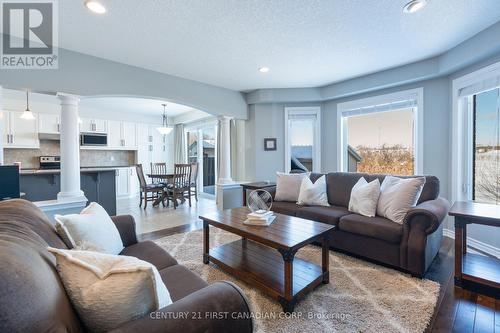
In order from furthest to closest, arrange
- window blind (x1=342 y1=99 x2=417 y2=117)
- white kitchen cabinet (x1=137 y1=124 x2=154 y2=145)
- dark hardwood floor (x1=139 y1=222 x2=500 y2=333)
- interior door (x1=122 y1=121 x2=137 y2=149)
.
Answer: white kitchen cabinet (x1=137 y1=124 x2=154 y2=145)
interior door (x1=122 y1=121 x2=137 y2=149)
window blind (x1=342 y1=99 x2=417 y2=117)
dark hardwood floor (x1=139 y1=222 x2=500 y2=333)

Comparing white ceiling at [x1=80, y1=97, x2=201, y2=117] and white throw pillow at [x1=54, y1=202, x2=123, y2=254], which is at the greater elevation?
white ceiling at [x1=80, y1=97, x2=201, y2=117]

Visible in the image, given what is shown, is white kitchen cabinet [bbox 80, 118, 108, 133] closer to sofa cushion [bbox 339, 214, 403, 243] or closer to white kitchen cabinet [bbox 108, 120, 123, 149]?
white kitchen cabinet [bbox 108, 120, 123, 149]

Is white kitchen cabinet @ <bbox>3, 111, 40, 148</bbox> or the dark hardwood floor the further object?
white kitchen cabinet @ <bbox>3, 111, 40, 148</bbox>

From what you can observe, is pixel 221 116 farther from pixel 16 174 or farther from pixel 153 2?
pixel 16 174

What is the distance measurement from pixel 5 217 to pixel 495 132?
4379 mm

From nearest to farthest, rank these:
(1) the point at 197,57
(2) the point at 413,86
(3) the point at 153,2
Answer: (3) the point at 153,2, (1) the point at 197,57, (2) the point at 413,86

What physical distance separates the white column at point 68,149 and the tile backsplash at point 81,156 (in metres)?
3.99

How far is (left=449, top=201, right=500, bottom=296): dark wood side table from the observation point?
5.98 feet

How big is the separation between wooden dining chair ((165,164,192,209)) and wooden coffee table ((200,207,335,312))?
10.5 ft

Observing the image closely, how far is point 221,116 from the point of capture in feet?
15.0

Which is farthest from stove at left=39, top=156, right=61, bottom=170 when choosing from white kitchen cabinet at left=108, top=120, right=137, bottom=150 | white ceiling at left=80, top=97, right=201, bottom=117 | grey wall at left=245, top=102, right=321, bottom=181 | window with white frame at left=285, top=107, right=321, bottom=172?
window with white frame at left=285, top=107, right=321, bottom=172

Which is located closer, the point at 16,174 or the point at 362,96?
the point at 16,174

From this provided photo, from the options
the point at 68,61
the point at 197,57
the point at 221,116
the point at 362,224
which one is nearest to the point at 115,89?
the point at 68,61

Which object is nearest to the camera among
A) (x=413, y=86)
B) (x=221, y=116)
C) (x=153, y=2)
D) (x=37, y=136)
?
(x=153, y=2)
